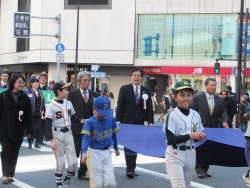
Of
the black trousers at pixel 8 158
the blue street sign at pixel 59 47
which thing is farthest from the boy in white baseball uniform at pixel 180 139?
the blue street sign at pixel 59 47

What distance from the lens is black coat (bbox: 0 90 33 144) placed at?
10.2 m

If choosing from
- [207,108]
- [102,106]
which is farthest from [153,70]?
[102,106]

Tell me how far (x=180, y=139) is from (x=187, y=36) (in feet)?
143

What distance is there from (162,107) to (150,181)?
2478cm

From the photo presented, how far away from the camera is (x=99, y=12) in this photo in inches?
2028

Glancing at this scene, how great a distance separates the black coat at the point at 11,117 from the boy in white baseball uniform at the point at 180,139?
14.1 feet

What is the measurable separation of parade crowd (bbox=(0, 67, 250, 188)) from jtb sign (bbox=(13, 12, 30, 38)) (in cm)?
2344

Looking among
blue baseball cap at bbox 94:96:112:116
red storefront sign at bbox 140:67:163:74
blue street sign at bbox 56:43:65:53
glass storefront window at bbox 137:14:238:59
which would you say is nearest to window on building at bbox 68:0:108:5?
glass storefront window at bbox 137:14:238:59

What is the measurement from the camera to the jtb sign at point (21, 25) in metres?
33.6

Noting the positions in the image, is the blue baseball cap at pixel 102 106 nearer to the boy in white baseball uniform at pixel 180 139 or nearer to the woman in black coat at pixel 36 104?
the boy in white baseball uniform at pixel 180 139

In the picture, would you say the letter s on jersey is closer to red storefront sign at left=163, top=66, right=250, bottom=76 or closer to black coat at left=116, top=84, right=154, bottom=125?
black coat at left=116, top=84, right=154, bottom=125

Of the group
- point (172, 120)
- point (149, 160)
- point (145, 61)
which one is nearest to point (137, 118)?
point (149, 160)

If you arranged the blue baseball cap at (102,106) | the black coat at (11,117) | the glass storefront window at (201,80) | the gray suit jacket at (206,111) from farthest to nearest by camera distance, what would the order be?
the glass storefront window at (201,80) < the gray suit jacket at (206,111) < the black coat at (11,117) < the blue baseball cap at (102,106)

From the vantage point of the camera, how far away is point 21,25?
33.9 meters
